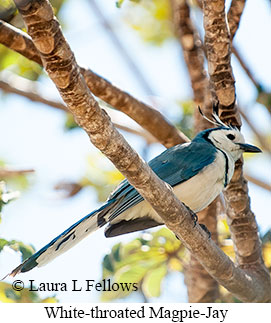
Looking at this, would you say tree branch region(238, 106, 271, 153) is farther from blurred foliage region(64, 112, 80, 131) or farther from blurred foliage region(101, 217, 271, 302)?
blurred foliage region(64, 112, 80, 131)

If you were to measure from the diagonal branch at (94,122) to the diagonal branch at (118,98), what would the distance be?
4.95 ft

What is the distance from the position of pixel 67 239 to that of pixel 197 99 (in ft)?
6.81

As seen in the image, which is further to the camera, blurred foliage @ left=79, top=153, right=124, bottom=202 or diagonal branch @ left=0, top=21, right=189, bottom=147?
blurred foliage @ left=79, top=153, right=124, bottom=202

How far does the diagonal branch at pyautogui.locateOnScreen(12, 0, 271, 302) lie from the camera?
8.66 feet

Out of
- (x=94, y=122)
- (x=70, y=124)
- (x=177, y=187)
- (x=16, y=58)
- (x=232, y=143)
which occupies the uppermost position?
(x=16, y=58)

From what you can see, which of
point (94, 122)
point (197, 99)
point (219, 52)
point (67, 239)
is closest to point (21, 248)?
point (67, 239)

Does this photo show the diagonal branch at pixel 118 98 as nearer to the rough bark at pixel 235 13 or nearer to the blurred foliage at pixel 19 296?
the rough bark at pixel 235 13

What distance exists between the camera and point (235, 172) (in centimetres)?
437

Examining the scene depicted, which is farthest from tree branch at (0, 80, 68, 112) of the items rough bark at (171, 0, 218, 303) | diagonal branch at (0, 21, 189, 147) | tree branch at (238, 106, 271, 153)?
tree branch at (238, 106, 271, 153)

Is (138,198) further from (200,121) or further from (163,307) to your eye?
(200,121)

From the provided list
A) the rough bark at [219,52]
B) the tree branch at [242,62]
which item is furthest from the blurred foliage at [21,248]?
the tree branch at [242,62]

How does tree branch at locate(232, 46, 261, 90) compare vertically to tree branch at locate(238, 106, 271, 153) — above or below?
above

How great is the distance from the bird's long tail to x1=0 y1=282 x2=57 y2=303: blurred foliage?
11.0 inches

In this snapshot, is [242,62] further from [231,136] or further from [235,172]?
[235,172]
